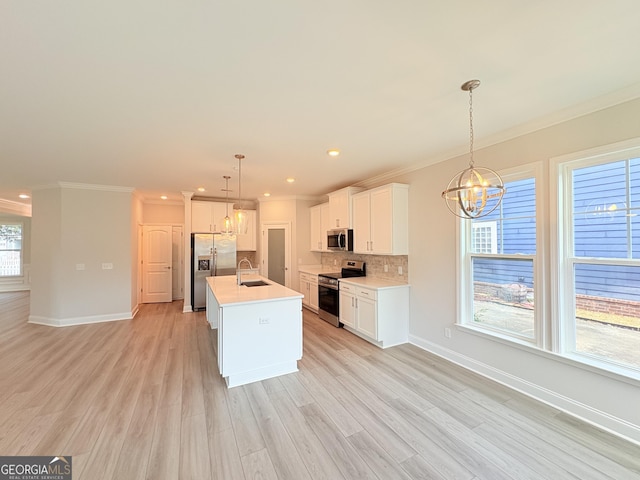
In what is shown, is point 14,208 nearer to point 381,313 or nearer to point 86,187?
point 86,187

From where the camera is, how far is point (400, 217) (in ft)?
13.1

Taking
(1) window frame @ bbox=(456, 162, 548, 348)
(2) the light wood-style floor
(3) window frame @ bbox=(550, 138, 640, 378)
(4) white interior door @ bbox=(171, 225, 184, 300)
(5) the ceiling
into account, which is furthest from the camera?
(4) white interior door @ bbox=(171, 225, 184, 300)

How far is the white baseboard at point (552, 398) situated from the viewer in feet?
6.70

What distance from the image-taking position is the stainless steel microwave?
4871 mm

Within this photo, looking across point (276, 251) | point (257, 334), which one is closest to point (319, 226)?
point (276, 251)

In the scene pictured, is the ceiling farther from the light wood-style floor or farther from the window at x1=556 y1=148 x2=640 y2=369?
the light wood-style floor

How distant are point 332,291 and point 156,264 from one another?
478cm

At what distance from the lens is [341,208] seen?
16.5ft

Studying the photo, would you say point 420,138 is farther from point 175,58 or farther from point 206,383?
point 206,383

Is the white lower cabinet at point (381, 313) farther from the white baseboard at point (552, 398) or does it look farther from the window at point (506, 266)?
the window at point (506, 266)

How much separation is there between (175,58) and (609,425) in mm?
4141

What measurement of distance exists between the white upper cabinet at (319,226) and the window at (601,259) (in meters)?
3.82

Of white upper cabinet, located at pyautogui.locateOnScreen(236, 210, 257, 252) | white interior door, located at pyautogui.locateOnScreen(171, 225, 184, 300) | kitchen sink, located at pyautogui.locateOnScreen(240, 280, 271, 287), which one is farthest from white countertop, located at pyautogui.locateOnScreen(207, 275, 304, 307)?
white interior door, located at pyautogui.locateOnScreen(171, 225, 184, 300)

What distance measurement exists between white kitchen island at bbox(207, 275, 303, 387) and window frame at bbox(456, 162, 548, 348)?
203 centimetres
